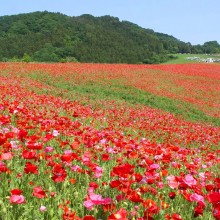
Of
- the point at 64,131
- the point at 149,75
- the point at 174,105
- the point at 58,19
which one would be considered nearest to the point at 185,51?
the point at 58,19

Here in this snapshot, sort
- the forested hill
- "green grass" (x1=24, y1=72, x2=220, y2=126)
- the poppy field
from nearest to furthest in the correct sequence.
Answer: the poppy field
"green grass" (x1=24, y1=72, x2=220, y2=126)
the forested hill

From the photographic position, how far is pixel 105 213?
2803 mm

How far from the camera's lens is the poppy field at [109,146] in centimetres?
280

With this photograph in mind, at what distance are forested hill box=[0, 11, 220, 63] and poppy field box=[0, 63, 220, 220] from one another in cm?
3797

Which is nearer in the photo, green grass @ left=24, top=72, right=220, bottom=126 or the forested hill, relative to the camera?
green grass @ left=24, top=72, right=220, bottom=126

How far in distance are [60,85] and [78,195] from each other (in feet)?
69.2

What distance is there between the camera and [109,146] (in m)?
5.21

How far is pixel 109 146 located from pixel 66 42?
7572cm

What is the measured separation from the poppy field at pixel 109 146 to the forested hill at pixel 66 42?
3797cm

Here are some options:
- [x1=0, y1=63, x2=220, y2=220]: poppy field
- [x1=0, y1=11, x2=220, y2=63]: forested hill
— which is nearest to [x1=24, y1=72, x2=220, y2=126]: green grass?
[x1=0, y1=63, x2=220, y2=220]: poppy field

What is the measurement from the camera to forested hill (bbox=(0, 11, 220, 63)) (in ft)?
240

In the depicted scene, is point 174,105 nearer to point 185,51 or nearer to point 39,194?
point 39,194

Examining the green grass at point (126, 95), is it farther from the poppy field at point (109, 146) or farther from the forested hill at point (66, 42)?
the forested hill at point (66, 42)

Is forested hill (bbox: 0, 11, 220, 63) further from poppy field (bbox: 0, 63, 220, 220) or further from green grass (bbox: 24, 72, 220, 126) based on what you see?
green grass (bbox: 24, 72, 220, 126)
